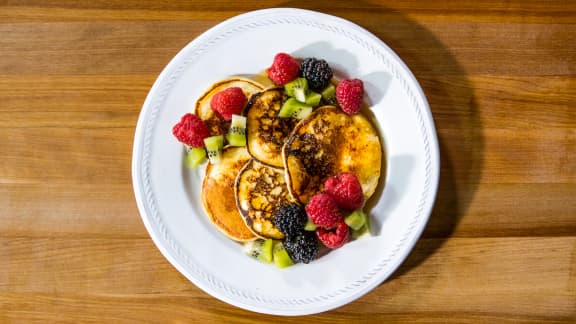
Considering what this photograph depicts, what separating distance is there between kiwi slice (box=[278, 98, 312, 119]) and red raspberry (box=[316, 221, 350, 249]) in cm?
38

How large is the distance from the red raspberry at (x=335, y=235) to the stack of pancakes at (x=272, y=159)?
0.12m

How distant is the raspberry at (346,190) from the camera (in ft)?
5.08

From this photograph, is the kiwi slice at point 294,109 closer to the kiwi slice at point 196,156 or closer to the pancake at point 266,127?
the pancake at point 266,127

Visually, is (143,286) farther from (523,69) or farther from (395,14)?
(523,69)

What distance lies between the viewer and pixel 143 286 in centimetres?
179

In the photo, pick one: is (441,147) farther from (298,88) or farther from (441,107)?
(298,88)

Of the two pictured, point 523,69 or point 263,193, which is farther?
point 523,69

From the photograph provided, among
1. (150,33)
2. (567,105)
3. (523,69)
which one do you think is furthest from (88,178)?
(567,105)

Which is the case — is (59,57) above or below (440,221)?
above

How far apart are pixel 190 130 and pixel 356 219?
0.59 metres

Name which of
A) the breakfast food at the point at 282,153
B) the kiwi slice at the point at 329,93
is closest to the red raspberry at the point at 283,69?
the breakfast food at the point at 282,153

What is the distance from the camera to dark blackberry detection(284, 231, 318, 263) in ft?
5.22

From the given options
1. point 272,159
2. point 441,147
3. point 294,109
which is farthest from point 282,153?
point 441,147

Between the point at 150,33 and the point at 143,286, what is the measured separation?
2.91ft
